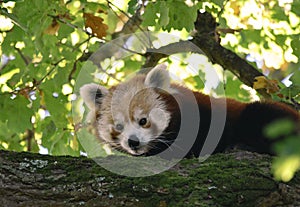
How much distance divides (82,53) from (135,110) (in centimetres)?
134

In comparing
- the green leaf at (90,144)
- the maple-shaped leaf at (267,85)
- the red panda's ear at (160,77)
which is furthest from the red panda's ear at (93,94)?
the maple-shaped leaf at (267,85)

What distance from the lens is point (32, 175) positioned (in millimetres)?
2111

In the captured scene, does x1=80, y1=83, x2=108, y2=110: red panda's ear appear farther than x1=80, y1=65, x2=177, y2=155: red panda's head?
Yes

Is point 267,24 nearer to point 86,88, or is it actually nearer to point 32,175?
point 86,88

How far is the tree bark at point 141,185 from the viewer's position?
1921 mm

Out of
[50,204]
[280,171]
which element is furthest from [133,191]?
[280,171]

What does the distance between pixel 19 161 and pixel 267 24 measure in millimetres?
4098

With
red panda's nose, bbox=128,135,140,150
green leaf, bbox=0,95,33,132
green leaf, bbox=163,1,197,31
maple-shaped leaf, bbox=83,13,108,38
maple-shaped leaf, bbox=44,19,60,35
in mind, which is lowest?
red panda's nose, bbox=128,135,140,150

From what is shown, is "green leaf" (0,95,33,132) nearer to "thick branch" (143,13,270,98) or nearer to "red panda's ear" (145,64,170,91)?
"red panda's ear" (145,64,170,91)

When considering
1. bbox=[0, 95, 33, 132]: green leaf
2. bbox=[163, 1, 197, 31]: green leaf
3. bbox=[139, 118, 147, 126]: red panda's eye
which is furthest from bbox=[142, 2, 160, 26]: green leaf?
bbox=[0, 95, 33, 132]: green leaf

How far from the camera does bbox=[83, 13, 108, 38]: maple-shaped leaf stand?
386cm

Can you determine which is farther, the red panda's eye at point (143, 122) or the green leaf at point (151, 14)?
the green leaf at point (151, 14)

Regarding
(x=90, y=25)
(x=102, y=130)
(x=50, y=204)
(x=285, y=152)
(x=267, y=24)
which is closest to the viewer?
(x=285, y=152)

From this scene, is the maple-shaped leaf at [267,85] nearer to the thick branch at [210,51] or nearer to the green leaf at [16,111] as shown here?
the thick branch at [210,51]
